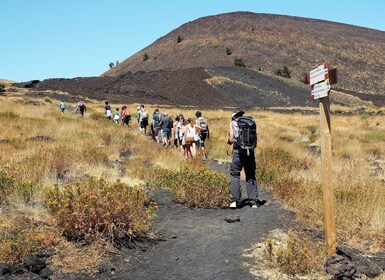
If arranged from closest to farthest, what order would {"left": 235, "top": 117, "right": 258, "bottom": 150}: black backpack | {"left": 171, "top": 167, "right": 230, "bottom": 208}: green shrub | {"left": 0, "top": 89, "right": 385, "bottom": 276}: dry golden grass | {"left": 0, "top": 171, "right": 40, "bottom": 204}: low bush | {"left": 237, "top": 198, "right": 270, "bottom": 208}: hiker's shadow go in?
{"left": 0, "top": 89, "right": 385, "bottom": 276}: dry golden grass, {"left": 0, "top": 171, "right": 40, "bottom": 204}: low bush, {"left": 235, "top": 117, "right": 258, "bottom": 150}: black backpack, {"left": 171, "top": 167, "right": 230, "bottom": 208}: green shrub, {"left": 237, "top": 198, "right": 270, "bottom": 208}: hiker's shadow

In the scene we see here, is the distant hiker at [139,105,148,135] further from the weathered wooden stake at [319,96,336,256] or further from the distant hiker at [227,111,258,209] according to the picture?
the weathered wooden stake at [319,96,336,256]

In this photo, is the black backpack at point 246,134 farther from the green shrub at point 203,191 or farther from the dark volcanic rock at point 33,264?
the dark volcanic rock at point 33,264

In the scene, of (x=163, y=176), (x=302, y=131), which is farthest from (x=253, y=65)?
(x=163, y=176)

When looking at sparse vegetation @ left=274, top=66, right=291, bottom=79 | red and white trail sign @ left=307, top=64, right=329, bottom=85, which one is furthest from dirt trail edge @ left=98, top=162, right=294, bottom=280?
sparse vegetation @ left=274, top=66, right=291, bottom=79

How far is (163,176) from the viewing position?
34.8 feet

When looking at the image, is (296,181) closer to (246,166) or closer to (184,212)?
(246,166)

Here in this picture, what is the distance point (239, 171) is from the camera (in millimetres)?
8383

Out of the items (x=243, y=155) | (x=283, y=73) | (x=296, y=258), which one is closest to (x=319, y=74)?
(x=296, y=258)

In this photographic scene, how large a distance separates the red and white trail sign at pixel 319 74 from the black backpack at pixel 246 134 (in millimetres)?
2588

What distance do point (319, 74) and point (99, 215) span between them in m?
3.30

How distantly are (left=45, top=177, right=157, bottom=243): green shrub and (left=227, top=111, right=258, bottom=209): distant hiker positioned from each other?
2.46 m

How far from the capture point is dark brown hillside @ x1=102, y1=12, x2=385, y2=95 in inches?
4205

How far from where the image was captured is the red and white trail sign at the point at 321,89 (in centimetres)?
511

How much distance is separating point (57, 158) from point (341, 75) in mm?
104833
